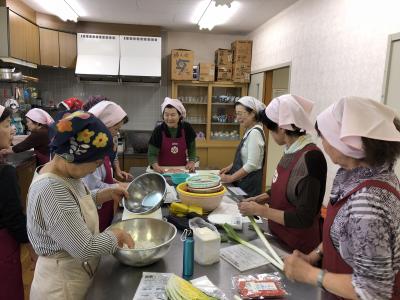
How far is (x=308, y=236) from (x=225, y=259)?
1.59ft

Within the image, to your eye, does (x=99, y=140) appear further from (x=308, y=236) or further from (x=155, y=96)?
(x=155, y=96)

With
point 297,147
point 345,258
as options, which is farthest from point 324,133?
point 297,147

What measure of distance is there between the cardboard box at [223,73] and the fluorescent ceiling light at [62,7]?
2.27 metres

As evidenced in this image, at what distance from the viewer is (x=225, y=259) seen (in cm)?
133

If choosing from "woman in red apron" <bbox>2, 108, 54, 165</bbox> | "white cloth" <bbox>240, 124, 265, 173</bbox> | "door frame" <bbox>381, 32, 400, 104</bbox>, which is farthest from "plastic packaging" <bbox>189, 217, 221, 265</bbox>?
"woman in red apron" <bbox>2, 108, 54, 165</bbox>

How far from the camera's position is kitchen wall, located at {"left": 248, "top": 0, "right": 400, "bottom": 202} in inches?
93.3

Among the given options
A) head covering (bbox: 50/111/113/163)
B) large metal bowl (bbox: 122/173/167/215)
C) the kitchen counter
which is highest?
head covering (bbox: 50/111/113/163)

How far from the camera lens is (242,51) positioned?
204 inches

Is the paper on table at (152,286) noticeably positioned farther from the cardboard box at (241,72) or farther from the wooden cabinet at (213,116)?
the cardboard box at (241,72)

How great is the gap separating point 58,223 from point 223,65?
15.0 ft

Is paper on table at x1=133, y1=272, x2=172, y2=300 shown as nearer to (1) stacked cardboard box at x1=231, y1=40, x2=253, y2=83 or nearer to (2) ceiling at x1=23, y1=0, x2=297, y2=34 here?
(2) ceiling at x1=23, y1=0, x2=297, y2=34

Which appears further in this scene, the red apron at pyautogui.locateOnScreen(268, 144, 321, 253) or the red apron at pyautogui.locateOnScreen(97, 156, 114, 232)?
the red apron at pyautogui.locateOnScreen(97, 156, 114, 232)

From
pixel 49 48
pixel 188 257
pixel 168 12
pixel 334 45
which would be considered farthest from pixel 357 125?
pixel 49 48

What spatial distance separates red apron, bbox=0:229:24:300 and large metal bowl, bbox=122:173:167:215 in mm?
601
